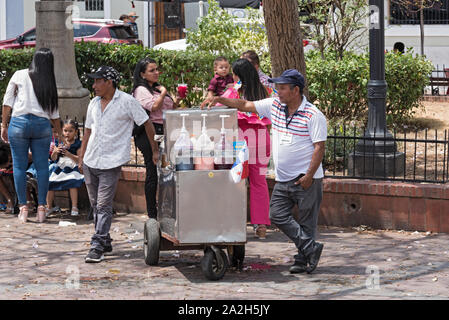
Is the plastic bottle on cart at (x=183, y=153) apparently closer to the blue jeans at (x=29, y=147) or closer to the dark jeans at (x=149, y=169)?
the dark jeans at (x=149, y=169)

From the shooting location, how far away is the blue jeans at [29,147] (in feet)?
31.1

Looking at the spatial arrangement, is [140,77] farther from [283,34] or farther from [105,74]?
[283,34]

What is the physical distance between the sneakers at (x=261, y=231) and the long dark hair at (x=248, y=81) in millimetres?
1253

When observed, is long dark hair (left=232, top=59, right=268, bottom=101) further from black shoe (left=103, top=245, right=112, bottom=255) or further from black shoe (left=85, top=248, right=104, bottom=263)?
black shoe (left=85, top=248, right=104, bottom=263)

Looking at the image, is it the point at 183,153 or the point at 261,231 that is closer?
the point at 183,153

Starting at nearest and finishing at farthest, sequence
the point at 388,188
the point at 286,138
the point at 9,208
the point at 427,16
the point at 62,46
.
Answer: the point at 286,138
the point at 388,188
the point at 9,208
the point at 62,46
the point at 427,16

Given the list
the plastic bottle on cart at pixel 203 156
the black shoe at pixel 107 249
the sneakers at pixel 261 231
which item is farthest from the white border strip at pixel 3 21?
the plastic bottle on cart at pixel 203 156

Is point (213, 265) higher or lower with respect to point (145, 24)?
lower

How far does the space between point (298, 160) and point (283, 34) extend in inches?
124

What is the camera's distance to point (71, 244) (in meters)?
8.69

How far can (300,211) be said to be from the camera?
24.3 ft

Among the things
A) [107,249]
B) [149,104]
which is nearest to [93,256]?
[107,249]

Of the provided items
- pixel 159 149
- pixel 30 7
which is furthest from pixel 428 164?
pixel 30 7

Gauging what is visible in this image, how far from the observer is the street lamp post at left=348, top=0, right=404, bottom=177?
32.6ft
